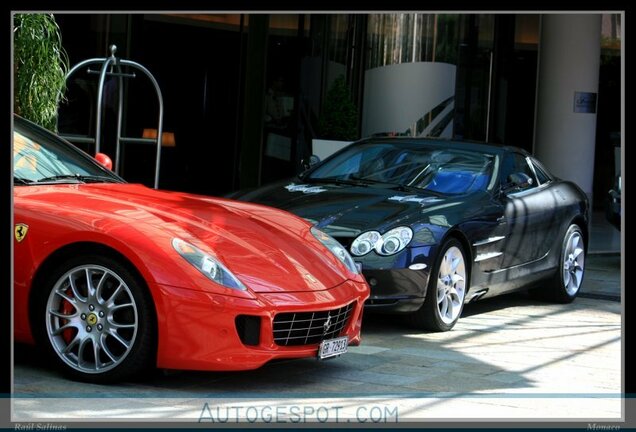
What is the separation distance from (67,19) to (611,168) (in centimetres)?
1235

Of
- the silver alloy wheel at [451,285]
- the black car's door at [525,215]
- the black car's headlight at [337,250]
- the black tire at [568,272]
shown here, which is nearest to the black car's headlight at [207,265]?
the black car's headlight at [337,250]

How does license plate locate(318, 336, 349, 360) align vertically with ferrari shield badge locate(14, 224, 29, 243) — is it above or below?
below

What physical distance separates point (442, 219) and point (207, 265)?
2679mm

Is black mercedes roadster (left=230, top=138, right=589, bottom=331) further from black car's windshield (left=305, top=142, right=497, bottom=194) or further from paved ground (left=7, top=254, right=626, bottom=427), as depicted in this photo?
paved ground (left=7, top=254, right=626, bottom=427)

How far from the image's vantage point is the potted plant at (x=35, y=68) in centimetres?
848

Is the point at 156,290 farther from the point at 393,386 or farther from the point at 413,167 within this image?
the point at 413,167

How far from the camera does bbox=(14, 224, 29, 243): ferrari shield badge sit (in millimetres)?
5855

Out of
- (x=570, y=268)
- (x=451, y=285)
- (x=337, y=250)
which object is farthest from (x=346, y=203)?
(x=570, y=268)

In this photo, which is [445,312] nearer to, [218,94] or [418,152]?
[418,152]

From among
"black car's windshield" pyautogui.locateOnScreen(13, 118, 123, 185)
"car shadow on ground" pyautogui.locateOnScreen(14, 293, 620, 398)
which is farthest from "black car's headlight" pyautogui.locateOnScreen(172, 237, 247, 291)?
"black car's windshield" pyautogui.locateOnScreen(13, 118, 123, 185)

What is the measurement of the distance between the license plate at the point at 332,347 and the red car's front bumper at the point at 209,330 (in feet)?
1.17

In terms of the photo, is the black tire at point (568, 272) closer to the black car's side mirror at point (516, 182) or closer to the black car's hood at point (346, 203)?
the black car's side mirror at point (516, 182)

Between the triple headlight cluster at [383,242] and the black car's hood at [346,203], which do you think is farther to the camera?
the black car's hood at [346,203]

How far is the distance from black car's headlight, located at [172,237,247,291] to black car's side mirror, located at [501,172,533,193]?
378 cm
